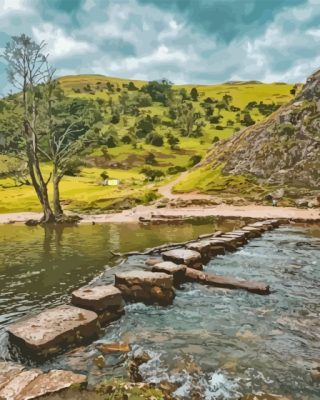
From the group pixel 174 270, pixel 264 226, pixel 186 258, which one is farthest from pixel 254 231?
pixel 174 270

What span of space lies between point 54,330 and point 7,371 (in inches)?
61.7

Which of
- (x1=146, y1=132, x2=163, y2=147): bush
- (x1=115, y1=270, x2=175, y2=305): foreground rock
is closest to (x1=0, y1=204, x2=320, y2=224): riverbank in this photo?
(x1=115, y1=270, x2=175, y2=305): foreground rock

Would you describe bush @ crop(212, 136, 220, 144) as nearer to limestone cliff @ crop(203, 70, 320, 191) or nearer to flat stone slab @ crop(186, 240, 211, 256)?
limestone cliff @ crop(203, 70, 320, 191)

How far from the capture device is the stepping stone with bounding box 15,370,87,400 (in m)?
6.14

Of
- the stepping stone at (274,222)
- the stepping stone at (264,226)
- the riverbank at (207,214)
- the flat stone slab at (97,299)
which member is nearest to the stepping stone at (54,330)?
the flat stone slab at (97,299)

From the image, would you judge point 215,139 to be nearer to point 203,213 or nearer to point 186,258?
point 203,213

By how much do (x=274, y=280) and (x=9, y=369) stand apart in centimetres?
997

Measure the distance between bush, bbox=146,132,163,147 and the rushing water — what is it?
99.2 meters

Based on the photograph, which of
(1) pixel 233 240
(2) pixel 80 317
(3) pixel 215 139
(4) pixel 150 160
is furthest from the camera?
(3) pixel 215 139

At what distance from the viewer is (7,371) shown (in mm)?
6812

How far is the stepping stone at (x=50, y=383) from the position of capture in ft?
Result: 20.1

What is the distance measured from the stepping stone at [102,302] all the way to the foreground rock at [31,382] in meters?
3.17

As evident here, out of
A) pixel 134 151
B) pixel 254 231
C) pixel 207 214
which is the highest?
pixel 134 151

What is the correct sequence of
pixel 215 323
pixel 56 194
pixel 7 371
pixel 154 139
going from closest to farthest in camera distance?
1. pixel 7 371
2. pixel 215 323
3. pixel 56 194
4. pixel 154 139
